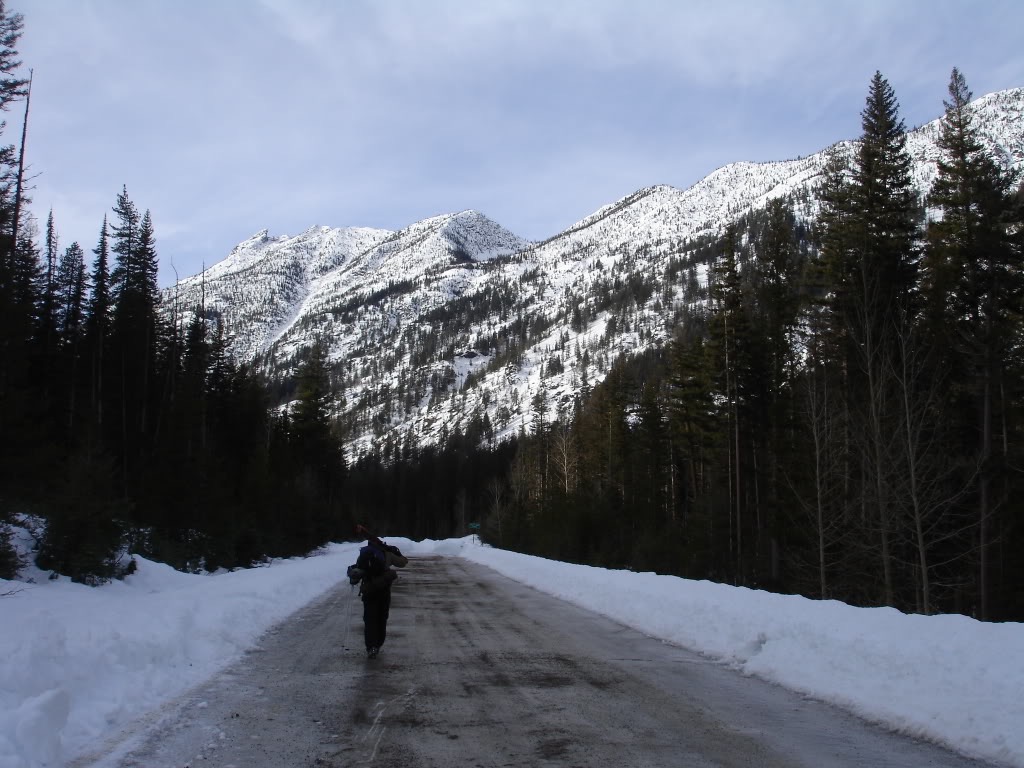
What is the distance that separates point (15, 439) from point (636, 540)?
97.7 ft

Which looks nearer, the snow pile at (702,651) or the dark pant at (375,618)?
the snow pile at (702,651)

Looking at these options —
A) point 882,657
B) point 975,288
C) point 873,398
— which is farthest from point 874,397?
point 882,657

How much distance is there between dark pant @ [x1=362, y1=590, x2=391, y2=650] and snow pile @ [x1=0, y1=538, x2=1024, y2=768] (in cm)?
180

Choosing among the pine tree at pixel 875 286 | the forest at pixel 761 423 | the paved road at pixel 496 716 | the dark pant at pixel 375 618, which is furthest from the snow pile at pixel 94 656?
the pine tree at pixel 875 286

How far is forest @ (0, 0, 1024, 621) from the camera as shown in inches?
751

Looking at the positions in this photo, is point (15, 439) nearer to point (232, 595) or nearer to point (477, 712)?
point (232, 595)

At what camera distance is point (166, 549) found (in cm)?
2364

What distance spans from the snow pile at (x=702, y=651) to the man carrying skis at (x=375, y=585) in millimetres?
1841

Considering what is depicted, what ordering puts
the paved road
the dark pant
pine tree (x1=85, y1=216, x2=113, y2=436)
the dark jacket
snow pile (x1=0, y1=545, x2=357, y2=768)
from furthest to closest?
pine tree (x1=85, y1=216, x2=113, y2=436) → the dark jacket → the dark pant → snow pile (x1=0, y1=545, x2=357, y2=768) → the paved road

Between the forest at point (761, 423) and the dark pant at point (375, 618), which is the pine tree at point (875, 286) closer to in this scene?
the forest at point (761, 423)

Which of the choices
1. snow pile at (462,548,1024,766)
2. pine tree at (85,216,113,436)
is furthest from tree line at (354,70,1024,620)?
pine tree at (85,216,113,436)

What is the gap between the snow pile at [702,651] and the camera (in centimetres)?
564

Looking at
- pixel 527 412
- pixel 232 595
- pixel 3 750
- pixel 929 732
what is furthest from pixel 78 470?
pixel 527 412

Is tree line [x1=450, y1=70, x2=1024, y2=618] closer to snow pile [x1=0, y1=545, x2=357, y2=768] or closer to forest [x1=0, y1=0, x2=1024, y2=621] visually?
forest [x1=0, y1=0, x2=1024, y2=621]
